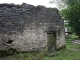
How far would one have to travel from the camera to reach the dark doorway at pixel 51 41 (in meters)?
13.6

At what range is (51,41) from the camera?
1381 cm

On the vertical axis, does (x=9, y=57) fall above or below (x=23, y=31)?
below

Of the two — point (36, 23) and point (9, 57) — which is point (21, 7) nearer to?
point (36, 23)

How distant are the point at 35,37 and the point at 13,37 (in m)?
1.68

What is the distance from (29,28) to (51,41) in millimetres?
2376

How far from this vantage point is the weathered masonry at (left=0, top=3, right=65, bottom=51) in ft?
38.7

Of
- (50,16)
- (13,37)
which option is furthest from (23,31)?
(50,16)

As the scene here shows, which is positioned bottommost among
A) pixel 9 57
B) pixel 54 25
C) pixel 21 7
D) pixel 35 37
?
pixel 9 57

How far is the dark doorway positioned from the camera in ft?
44.7

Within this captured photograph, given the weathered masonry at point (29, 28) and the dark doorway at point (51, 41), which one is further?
the dark doorway at point (51, 41)

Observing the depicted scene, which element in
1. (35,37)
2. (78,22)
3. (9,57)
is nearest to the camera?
(9,57)

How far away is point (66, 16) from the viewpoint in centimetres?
2256

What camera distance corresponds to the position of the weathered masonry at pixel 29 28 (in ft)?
38.7

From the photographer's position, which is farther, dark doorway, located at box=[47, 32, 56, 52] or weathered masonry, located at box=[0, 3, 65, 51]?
dark doorway, located at box=[47, 32, 56, 52]
